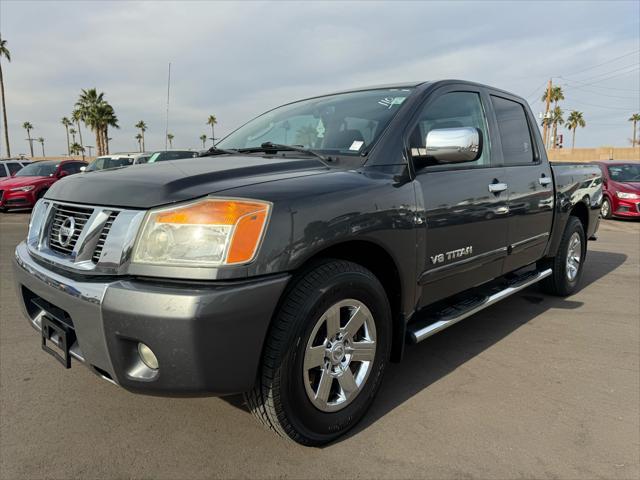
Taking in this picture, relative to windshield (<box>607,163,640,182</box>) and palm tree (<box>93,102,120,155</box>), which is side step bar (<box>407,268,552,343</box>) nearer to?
windshield (<box>607,163,640,182</box>)

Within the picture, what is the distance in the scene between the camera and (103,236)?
6.22 feet

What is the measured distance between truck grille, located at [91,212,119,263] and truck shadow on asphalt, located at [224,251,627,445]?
1.14m

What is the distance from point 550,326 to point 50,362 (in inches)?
148

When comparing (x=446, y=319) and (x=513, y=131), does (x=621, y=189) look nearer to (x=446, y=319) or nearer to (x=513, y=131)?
(x=513, y=131)

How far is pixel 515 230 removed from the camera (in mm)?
3420

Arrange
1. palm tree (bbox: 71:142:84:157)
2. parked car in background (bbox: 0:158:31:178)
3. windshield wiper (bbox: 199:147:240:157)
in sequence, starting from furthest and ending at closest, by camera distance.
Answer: palm tree (bbox: 71:142:84:157)
parked car in background (bbox: 0:158:31:178)
windshield wiper (bbox: 199:147:240:157)

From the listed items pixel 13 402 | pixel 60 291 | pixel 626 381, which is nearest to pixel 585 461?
pixel 626 381

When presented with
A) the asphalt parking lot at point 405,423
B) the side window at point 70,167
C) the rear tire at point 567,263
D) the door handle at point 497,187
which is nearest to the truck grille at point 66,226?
the asphalt parking lot at point 405,423

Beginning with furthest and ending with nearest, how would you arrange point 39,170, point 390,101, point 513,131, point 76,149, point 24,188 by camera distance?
point 76,149, point 39,170, point 24,188, point 513,131, point 390,101

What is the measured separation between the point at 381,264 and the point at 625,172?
12328 mm

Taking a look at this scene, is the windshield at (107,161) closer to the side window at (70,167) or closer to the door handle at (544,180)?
the side window at (70,167)

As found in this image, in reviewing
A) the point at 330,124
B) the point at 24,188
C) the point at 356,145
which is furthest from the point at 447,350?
the point at 24,188

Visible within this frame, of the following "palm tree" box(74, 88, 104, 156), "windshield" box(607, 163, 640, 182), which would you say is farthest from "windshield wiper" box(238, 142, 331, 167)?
"palm tree" box(74, 88, 104, 156)

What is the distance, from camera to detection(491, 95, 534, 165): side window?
3.53 m
